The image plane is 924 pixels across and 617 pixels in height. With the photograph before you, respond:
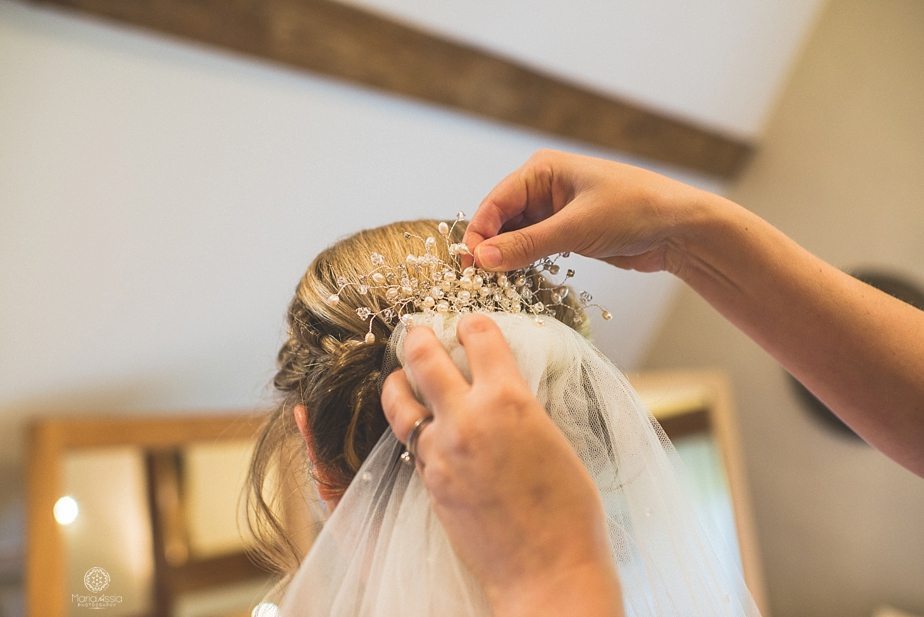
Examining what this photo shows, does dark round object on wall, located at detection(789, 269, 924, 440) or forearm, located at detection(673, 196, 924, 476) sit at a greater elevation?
forearm, located at detection(673, 196, 924, 476)

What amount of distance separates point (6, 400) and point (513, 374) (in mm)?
1843

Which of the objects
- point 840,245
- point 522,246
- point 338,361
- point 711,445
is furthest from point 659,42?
point 338,361

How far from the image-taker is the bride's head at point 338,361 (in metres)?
0.89

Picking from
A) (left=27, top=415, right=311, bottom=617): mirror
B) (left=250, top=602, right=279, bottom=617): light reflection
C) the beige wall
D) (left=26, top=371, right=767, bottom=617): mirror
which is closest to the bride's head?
(left=250, top=602, right=279, bottom=617): light reflection

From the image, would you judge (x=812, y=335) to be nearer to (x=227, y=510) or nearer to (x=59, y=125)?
(x=59, y=125)

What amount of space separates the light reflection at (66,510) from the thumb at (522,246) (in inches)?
61.1

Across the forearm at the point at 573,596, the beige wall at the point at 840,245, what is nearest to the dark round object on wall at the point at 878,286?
the beige wall at the point at 840,245

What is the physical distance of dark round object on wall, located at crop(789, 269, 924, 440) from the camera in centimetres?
283

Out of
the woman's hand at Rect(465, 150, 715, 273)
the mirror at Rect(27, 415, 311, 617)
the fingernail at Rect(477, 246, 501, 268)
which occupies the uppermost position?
the woman's hand at Rect(465, 150, 715, 273)

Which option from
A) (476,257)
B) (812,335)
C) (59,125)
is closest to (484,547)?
(476,257)

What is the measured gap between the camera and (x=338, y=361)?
0.89 meters

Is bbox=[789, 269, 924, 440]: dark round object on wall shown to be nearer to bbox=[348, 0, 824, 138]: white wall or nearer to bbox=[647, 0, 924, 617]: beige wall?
bbox=[647, 0, 924, 617]: beige wall

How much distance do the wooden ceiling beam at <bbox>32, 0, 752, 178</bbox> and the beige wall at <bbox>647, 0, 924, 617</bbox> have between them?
23.2 inches

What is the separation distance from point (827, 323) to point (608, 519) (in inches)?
15.3
